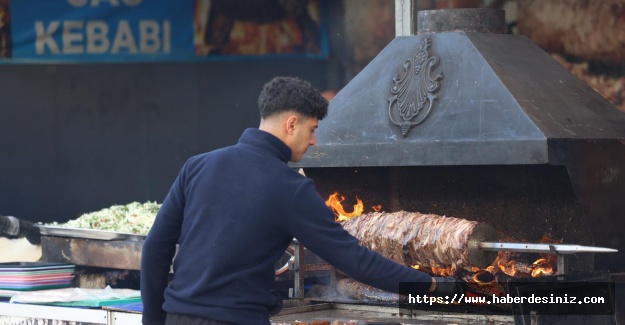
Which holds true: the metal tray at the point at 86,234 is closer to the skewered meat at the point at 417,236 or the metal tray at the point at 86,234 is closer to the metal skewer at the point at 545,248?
the skewered meat at the point at 417,236

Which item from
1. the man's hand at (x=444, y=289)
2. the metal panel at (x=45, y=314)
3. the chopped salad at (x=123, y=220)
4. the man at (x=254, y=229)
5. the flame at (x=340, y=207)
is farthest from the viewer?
the chopped salad at (x=123, y=220)

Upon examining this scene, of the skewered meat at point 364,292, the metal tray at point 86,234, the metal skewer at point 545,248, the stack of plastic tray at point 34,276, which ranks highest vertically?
the metal skewer at point 545,248

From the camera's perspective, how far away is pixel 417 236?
5680 mm

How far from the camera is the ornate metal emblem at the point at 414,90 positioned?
5.81 metres

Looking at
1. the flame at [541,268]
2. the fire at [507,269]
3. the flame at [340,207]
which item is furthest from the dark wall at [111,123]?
the flame at [541,268]

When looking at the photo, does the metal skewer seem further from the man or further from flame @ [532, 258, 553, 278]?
the man

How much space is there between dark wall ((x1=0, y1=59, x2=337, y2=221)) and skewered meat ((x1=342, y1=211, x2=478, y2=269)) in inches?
170

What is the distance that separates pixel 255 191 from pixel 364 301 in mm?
1826

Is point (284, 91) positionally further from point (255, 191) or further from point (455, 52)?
point (455, 52)

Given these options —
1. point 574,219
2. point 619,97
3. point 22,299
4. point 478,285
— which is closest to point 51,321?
point 22,299

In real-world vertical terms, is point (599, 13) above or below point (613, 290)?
above

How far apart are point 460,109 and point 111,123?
5076mm

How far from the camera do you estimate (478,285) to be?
5352mm

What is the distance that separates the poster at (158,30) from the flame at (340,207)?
12.2ft
